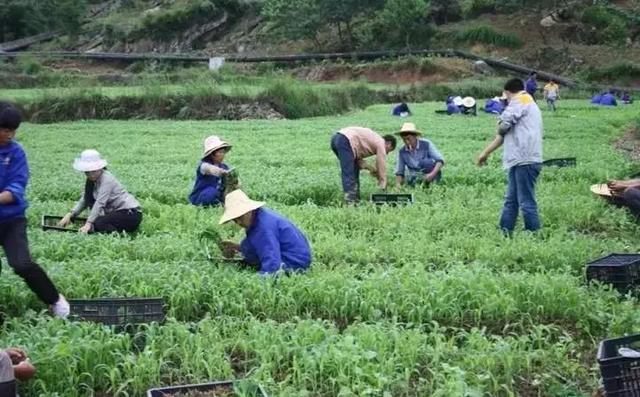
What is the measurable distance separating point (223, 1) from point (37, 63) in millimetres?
22084

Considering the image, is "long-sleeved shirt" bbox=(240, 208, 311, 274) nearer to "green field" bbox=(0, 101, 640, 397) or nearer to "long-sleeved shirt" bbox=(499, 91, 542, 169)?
"green field" bbox=(0, 101, 640, 397)

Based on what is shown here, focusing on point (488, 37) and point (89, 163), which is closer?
point (89, 163)

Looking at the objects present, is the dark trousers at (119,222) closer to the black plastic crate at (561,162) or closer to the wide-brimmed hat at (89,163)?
the wide-brimmed hat at (89,163)

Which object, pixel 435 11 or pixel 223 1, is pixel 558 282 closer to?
pixel 435 11

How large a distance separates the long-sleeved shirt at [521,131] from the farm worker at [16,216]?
550 cm

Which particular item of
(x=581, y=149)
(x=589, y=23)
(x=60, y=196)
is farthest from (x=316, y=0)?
(x=60, y=196)

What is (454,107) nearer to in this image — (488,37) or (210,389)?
(488,37)

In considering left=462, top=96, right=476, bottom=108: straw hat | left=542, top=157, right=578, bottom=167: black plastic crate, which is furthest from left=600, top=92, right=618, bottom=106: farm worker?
left=542, top=157, right=578, bottom=167: black plastic crate

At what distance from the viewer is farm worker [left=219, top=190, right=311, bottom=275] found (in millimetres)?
6801

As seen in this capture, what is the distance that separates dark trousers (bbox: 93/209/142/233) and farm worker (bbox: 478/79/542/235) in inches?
189

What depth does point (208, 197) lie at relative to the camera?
36.7 feet

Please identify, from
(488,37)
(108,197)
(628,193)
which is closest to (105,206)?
(108,197)

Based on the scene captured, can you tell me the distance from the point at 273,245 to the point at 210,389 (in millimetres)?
2334

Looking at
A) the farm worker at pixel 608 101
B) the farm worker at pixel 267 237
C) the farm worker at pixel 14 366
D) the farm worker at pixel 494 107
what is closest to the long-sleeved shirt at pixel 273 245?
the farm worker at pixel 267 237
